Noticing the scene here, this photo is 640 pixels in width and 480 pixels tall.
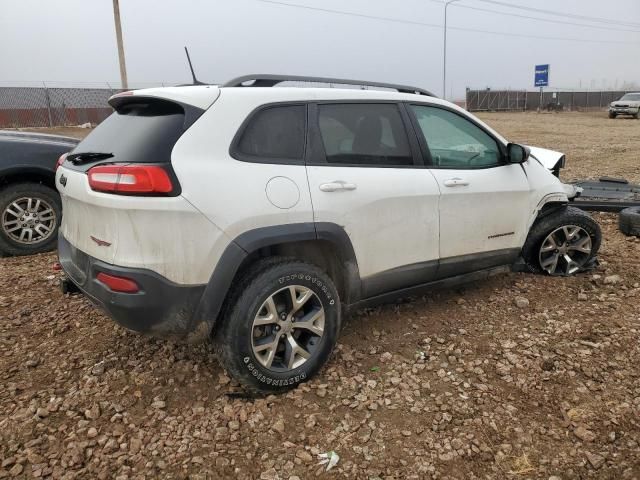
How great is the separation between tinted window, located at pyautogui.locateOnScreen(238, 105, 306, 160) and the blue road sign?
6134 centimetres

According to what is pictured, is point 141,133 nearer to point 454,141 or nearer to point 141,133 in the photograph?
point 141,133

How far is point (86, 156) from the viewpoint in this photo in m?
2.90

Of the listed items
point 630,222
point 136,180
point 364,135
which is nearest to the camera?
point 136,180

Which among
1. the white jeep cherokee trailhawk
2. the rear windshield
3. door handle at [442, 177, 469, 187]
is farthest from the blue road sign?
the rear windshield

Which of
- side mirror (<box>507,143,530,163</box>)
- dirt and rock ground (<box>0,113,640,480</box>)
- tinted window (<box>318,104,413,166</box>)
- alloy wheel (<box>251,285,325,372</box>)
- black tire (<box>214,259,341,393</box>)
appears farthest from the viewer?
side mirror (<box>507,143,530,163</box>)

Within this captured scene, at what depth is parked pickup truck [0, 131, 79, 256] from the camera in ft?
17.2

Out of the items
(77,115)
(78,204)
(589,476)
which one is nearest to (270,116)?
(78,204)

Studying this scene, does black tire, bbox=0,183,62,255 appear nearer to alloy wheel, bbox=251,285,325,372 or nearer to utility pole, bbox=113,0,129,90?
alloy wheel, bbox=251,285,325,372

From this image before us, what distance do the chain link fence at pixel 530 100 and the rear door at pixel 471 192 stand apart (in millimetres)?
47187

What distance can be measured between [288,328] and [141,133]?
1323 mm

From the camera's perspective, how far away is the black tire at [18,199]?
5.25 metres

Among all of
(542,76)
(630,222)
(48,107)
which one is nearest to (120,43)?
(48,107)

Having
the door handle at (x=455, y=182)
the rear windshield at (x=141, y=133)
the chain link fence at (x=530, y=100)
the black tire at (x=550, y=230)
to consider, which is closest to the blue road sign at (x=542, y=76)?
the chain link fence at (x=530, y=100)

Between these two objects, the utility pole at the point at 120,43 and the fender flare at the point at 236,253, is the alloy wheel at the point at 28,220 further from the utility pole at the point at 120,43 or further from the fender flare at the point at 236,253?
the utility pole at the point at 120,43
